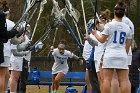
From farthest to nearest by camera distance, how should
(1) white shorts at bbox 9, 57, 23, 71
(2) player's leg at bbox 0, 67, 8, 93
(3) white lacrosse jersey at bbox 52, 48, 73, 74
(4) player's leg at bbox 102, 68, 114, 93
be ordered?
(3) white lacrosse jersey at bbox 52, 48, 73, 74
(1) white shorts at bbox 9, 57, 23, 71
(2) player's leg at bbox 0, 67, 8, 93
(4) player's leg at bbox 102, 68, 114, 93

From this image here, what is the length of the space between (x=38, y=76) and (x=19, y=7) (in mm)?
15602

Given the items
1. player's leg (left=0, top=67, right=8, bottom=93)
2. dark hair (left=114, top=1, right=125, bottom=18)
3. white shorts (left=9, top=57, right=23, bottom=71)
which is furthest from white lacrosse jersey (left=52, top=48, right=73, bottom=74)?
dark hair (left=114, top=1, right=125, bottom=18)

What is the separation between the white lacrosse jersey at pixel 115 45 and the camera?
1084 centimetres

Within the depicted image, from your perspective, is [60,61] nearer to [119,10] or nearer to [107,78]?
[107,78]

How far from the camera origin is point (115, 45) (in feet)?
35.7

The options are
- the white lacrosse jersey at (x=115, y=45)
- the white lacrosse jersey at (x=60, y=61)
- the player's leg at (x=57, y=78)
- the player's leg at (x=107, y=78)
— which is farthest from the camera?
the white lacrosse jersey at (x=60, y=61)

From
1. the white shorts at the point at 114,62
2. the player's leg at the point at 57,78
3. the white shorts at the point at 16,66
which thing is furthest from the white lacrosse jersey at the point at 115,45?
the player's leg at the point at 57,78

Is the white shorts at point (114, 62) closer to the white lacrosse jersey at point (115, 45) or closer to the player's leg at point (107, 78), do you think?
the white lacrosse jersey at point (115, 45)

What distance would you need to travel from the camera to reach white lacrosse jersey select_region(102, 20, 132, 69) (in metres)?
10.8

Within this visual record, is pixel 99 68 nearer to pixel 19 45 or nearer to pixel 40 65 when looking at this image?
pixel 19 45

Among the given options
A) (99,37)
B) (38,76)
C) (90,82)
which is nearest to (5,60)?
(99,37)

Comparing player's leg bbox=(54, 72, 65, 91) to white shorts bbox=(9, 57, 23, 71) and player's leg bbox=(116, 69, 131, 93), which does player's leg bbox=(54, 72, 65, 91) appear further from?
player's leg bbox=(116, 69, 131, 93)

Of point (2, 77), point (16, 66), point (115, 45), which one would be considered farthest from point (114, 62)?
point (16, 66)

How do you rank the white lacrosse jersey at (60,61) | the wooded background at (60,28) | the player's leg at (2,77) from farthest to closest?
the wooded background at (60,28) < the white lacrosse jersey at (60,61) < the player's leg at (2,77)
